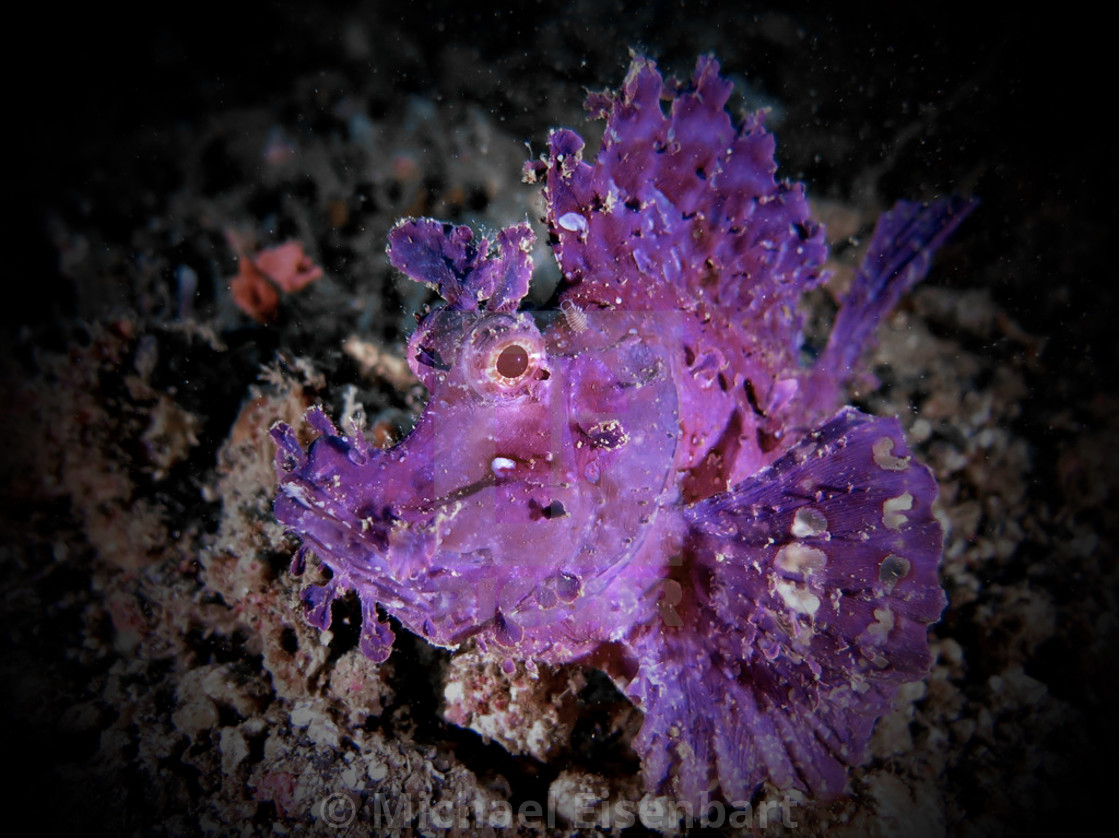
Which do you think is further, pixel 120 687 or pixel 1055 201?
pixel 1055 201

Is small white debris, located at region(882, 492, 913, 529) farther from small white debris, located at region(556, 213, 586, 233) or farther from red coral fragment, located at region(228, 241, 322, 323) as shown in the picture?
red coral fragment, located at region(228, 241, 322, 323)

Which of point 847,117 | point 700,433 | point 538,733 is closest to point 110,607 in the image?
point 538,733

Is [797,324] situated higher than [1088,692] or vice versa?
[797,324]

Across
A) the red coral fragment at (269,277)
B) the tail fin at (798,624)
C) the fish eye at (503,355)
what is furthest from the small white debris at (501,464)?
the red coral fragment at (269,277)

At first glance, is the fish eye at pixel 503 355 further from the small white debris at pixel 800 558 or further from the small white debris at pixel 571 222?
the small white debris at pixel 800 558

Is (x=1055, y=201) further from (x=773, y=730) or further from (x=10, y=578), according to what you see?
(x=10, y=578)

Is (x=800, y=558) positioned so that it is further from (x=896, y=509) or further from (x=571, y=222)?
(x=571, y=222)
